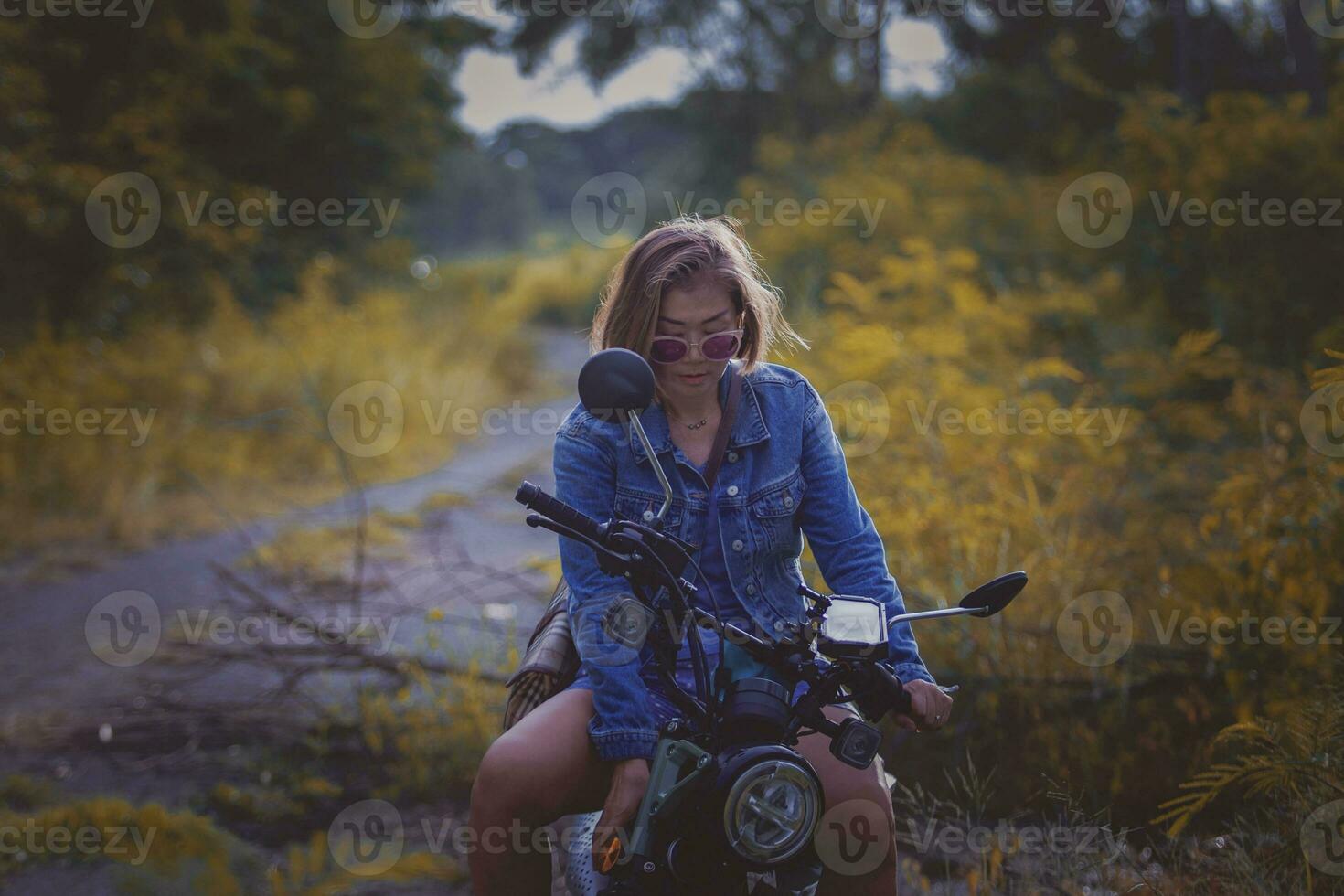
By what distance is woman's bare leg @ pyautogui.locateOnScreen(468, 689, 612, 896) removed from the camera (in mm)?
1922

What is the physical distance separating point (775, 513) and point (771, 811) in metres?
0.81

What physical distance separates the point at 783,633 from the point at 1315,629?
219cm

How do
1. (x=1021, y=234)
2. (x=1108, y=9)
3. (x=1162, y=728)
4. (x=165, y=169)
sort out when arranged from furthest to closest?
(x=1108, y=9) < (x=1021, y=234) < (x=165, y=169) < (x=1162, y=728)

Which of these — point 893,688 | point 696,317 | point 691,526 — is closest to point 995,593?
point 893,688

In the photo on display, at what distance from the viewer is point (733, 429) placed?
2328 millimetres

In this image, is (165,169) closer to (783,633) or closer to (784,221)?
(784,221)

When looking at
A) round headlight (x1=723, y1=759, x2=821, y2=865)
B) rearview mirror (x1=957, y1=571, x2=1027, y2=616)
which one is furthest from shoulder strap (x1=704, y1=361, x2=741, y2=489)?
round headlight (x1=723, y1=759, x2=821, y2=865)

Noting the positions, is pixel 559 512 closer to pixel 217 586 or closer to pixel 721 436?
pixel 721 436

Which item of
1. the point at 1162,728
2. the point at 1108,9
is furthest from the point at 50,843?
the point at 1108,9

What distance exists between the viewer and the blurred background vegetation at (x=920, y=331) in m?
3.25

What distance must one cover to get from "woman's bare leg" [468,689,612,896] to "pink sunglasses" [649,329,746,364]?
2.49 feet

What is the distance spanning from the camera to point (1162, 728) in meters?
3.33

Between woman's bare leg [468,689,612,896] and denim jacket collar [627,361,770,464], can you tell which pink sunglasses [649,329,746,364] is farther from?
woman's bare leg [468,689,612,896]

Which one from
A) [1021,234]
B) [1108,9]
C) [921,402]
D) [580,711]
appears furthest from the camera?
[1108,9]
